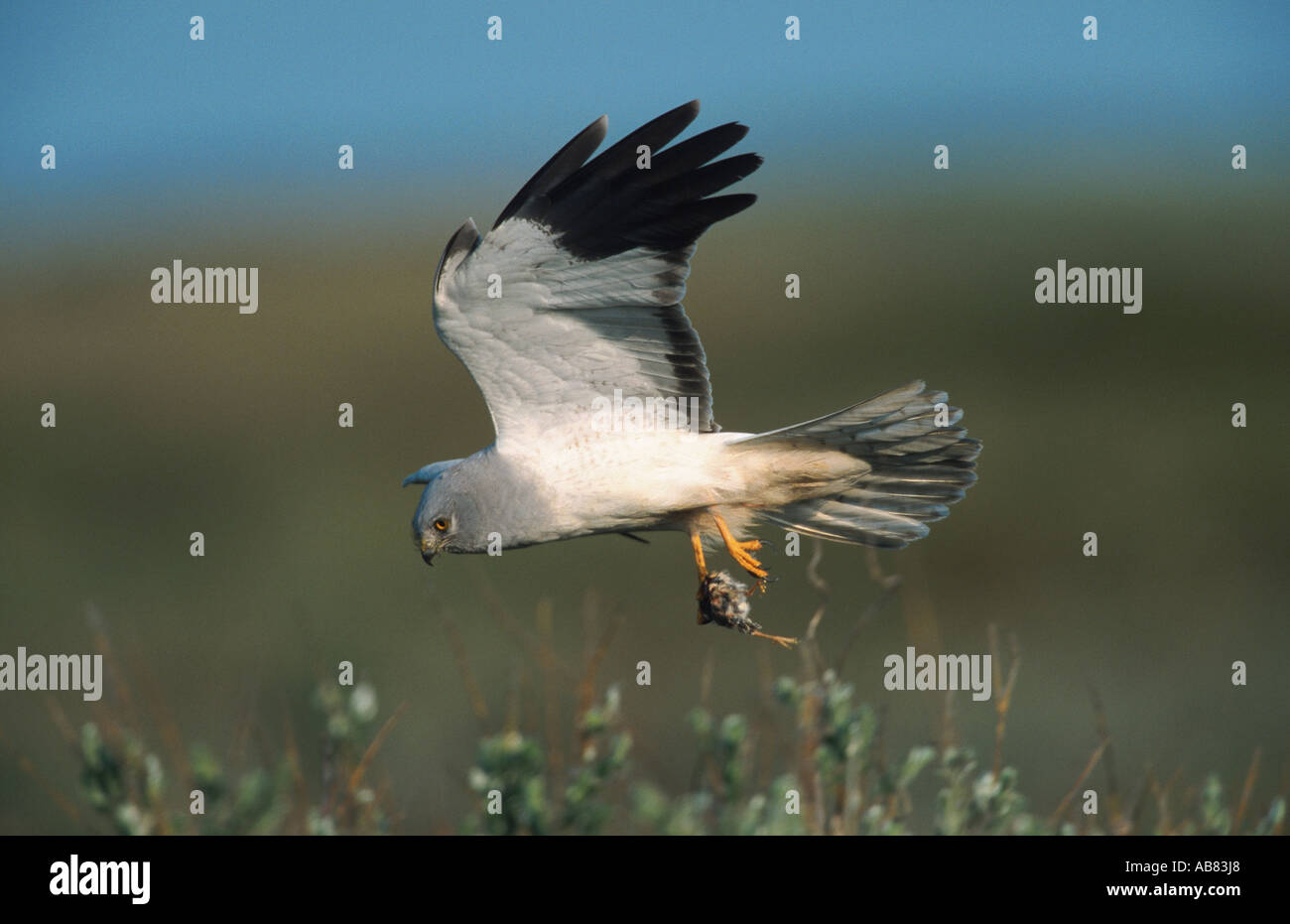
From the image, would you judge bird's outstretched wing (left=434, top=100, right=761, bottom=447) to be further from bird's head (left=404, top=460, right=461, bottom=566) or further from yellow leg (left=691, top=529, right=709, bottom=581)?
yellow leg (left=691, top=529, right=709, bottom=581)

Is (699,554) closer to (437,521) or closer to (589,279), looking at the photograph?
(437,521)

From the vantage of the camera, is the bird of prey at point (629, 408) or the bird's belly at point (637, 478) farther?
the bird's belly at point (637, 478)

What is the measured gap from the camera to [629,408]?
602cm

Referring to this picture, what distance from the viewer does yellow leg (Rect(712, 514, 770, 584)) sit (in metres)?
5.81

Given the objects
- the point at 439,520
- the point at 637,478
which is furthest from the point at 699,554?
the point at 439,520

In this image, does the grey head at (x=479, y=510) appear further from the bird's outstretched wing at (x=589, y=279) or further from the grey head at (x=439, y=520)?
the bird's outstretched wing at (x=589, y=279)

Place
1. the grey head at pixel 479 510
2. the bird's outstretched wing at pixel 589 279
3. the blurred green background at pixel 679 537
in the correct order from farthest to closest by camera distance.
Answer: the blurred green background at pixel 679 537, the grey head at pixel 479 510, the bird's outstretched wing at pixel 589 279

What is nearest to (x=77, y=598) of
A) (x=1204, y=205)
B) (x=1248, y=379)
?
(x=1248, y=379)

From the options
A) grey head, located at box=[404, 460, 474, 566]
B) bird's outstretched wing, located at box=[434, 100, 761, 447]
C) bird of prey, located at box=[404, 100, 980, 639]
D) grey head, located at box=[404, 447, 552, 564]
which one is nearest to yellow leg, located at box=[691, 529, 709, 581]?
bird of prey, located at box=[404, 100, 980, 639]

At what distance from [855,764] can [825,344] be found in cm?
2090

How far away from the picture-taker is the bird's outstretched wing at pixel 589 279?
5.25 meters

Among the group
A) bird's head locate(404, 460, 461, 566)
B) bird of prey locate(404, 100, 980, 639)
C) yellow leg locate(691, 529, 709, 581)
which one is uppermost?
bird of prey locate(404, 100, 980, 639)

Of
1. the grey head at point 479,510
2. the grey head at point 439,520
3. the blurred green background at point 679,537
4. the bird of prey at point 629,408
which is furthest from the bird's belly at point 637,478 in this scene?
the blurred green background at point 679,537

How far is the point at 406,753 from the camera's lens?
38.5 ft
